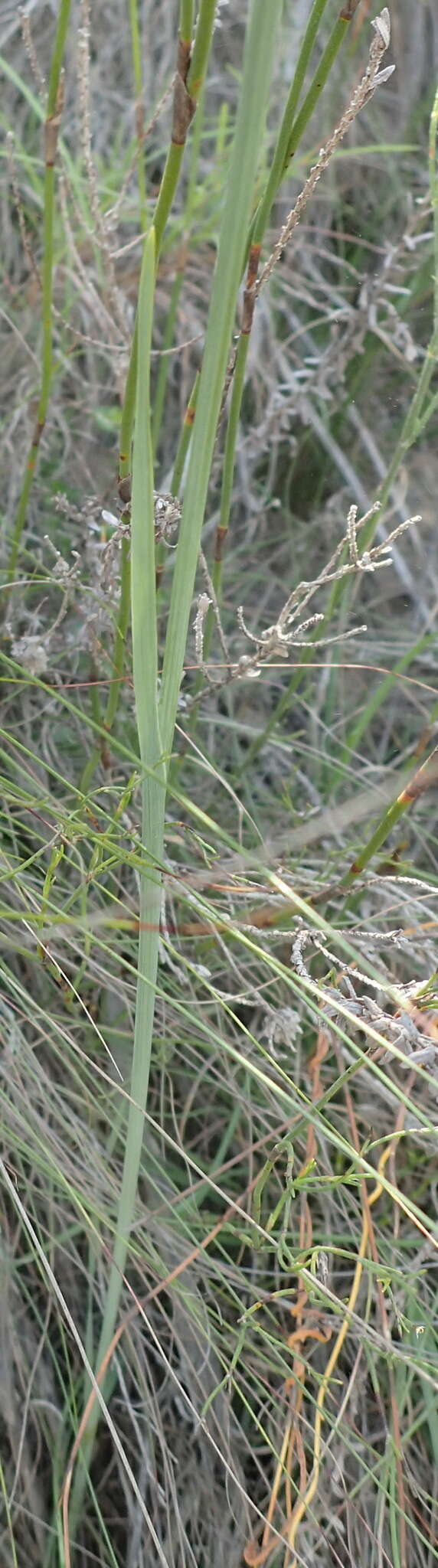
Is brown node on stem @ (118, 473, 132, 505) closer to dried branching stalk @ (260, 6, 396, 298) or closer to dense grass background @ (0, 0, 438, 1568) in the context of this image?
dense grass background @ (0, 0, 438, 1568)

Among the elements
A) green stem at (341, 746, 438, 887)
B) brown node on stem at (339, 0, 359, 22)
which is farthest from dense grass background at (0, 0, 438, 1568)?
brown node on stem at (339, 0, 359, 22)

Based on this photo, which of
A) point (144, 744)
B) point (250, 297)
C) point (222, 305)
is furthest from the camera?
point (250, 297)

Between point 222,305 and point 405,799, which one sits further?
point 405,799

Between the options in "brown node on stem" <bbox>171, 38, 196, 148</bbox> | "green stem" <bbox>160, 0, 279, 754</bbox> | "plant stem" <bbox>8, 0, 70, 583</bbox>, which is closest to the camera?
"green stem" <bbox>160, 0, 279, 754</bbox>

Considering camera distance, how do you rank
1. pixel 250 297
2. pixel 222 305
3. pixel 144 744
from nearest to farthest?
pixel 222 305
pixel 144 744
pixel 250 297

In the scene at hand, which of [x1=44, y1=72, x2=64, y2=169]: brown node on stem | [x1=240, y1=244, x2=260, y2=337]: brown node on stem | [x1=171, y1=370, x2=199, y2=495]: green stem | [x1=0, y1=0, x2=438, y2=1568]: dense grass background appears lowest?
[x1=0, y1=0, x2=438, y2=1568]: dense grass background

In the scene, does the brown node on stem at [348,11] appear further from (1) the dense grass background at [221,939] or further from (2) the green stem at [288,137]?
(1) the dense grass background at [221,939]

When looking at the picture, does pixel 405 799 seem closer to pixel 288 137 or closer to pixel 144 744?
pixel 144 744

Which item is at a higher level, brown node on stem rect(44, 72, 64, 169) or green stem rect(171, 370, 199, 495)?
brown node on stem rect(44, 72, 64, 169)

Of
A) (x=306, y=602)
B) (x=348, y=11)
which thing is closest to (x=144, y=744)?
(x=306, y=602)
